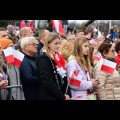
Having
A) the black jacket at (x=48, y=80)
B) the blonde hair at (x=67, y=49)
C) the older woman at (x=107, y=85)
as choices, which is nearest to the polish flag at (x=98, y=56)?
the blonde hair at (x=67, y=49)

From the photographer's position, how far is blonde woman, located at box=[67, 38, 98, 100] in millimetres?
6734

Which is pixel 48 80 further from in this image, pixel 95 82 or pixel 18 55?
pixel 95 82

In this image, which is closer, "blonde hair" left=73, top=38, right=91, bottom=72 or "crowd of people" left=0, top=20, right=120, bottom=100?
"crowd of people" left=0, top=20, right=120, bottom=100

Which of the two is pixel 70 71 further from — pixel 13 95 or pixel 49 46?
pixel 13 95

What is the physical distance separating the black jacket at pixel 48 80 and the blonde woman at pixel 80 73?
1.15 ft

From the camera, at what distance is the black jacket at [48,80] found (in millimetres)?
6344

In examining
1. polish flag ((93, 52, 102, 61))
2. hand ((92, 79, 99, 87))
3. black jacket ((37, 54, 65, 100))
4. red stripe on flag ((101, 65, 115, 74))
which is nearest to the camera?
black jacket ((37, 54, 65, 100))

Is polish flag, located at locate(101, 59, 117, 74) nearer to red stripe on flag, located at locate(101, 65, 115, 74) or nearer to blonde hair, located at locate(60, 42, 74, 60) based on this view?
red stripe on flag, located at locate(101, 65, 115, 74)

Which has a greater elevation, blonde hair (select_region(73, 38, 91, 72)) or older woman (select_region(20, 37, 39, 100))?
blonde hair (select_region(73, 38, 91, 72))

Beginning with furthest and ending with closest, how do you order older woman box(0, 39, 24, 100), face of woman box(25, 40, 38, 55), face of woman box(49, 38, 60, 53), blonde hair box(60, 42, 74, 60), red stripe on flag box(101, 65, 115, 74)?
blonde hair box(60, 42, 74, 60), face of woman box(25, 40, 38, 55), red stripe on flag box(101, 65, 115, 74), face of woman box(49, 38, 60, 53), older woman box(0, 39, 24, 100)

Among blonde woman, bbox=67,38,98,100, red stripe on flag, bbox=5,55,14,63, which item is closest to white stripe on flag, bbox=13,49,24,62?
red stripe on flag, bbox=5,55,14,63

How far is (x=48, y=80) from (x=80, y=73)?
26.0 inches
